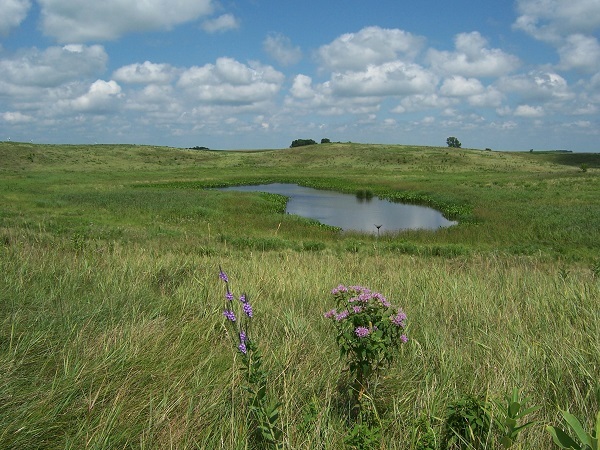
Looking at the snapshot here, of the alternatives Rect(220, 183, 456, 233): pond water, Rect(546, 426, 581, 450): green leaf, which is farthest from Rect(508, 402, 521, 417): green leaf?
Rect(220, 183, 456, 233): pond water

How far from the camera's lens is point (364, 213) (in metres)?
29.2

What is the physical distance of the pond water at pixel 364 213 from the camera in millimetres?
24047

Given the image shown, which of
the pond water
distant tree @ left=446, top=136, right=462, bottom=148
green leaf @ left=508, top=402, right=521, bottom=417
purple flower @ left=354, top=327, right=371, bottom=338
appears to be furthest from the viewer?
distant tree @ left=446, top=136, right=462, bottom=148

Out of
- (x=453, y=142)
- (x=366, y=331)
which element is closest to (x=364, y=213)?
(x=366, y=331)

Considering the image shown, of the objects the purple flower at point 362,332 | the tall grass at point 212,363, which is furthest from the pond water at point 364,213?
the purple flower at point 362,332

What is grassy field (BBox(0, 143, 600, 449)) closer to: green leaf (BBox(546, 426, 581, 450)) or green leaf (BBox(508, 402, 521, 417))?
green leaf (BBox(508, 402, 521, 417))

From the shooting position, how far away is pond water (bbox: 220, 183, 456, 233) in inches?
947

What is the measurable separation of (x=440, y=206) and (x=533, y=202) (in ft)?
20.3

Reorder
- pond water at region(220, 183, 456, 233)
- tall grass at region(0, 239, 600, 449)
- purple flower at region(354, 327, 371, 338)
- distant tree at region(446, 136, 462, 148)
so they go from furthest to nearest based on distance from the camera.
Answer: distant tree at region(446, 136, 462, 148)
pond water at region(220, 183, 456, 233)
purple flower at region(354, 327, 371, 338)
tall grass at region(0, 239, 600, 449)

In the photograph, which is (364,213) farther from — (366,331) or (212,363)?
(366,331)

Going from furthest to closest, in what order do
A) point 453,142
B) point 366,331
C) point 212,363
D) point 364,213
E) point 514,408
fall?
point 453,142
point 364,213
point 212,363
point 366,331
point 514,408

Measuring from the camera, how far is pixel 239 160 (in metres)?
87.5

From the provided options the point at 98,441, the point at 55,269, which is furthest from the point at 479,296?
the point at 55,269

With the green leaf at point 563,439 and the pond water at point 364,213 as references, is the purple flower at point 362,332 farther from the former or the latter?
the pond water at point 364,213
